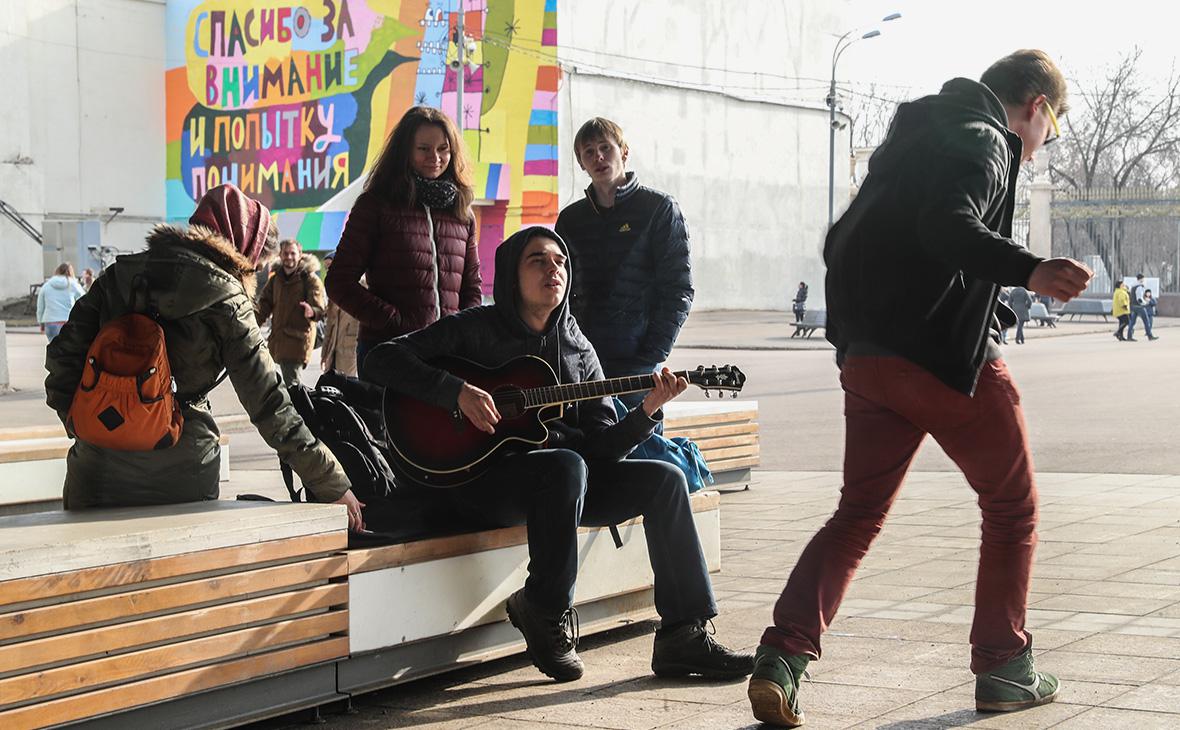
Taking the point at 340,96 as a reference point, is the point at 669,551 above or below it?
below

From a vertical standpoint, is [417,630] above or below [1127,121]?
below

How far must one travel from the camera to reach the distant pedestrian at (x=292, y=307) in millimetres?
13828

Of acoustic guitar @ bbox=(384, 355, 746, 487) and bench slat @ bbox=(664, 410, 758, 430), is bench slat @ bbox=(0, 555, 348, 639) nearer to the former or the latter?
acoustic guitar @ bbox=(384, 355, 746, 487)

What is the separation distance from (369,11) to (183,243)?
42.1m

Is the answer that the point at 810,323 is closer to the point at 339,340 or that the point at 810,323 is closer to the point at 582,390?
the point at 339,340

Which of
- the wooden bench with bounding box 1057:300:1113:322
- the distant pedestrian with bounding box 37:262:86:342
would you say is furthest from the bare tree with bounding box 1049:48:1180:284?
the distant pedestrian with bounding box 37:262:86:342

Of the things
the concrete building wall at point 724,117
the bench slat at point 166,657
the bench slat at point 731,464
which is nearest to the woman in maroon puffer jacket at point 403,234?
the bench slat at point 166,657

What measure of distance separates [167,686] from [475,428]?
144cm

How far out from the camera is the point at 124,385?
429cm

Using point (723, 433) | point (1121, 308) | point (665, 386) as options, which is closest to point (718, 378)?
point (665, 386)

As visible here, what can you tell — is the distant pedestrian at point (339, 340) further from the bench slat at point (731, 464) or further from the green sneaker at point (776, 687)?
the green sneaker at point (776, 687)

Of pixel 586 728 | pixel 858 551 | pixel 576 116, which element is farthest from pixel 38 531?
pixel 576 116

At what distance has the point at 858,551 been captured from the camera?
4.40 meters

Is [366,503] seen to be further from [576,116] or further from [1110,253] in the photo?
[1110,253]
